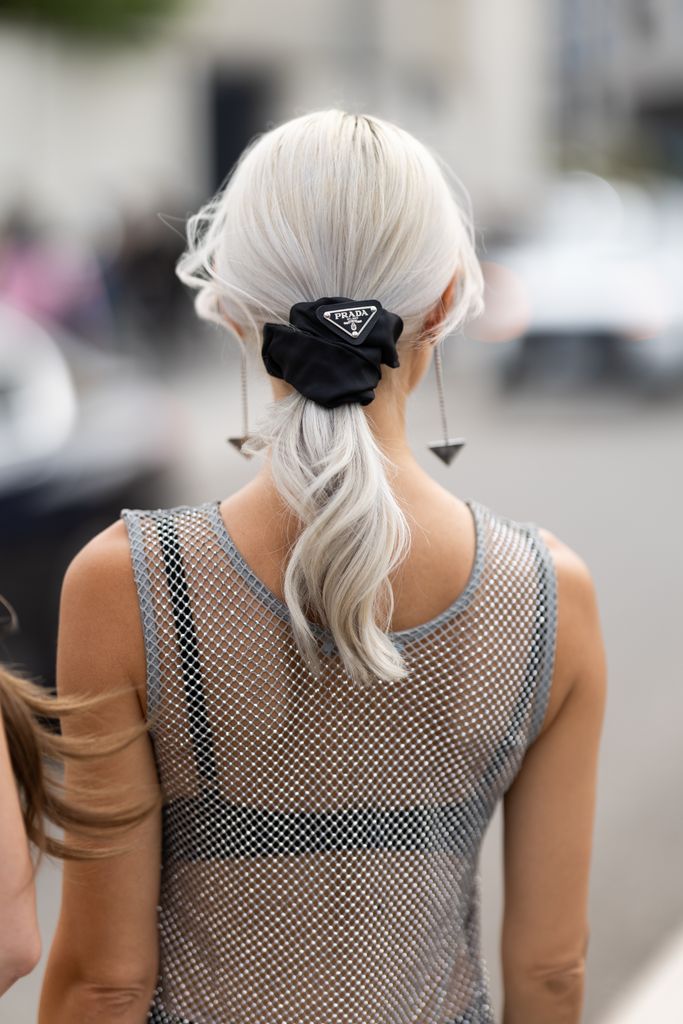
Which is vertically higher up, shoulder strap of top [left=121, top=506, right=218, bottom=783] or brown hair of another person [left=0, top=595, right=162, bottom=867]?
A: shoulder strap of top [left=121, top=506, right=218, bottom=783]

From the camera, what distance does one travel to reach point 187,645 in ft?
5.21

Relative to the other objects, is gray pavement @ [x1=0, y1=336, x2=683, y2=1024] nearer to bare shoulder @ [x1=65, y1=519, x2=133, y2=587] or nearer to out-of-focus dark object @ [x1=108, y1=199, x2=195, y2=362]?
bare shoulder @ [x1=65, y1=519, x2=133, y2=587]

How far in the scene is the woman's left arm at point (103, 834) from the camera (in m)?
1.57

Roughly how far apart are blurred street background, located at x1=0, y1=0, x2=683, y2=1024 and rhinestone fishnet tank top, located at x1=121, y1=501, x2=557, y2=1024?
342 mm

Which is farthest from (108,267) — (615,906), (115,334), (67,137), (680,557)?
(615,906)

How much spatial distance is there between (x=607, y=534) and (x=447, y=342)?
7.54 m

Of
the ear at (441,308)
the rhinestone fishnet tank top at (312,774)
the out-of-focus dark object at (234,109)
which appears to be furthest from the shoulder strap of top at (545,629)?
the out-of-focus dark object at (234,109)

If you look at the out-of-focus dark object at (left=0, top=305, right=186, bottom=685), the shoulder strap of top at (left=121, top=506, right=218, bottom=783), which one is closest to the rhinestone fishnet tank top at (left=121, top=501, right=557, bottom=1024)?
the shoulder strap of top at (left=121, top=506, right=218, bottom=783)

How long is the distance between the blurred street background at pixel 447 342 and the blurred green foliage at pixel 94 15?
0.05 m

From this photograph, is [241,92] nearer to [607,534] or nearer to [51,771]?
[607,534]

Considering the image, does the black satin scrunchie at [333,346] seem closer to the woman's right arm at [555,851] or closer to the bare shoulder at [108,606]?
the bare shoulder at [108,606]

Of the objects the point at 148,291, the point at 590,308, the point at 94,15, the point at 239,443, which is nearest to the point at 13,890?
the point at 239,443

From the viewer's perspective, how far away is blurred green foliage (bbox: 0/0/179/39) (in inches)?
827

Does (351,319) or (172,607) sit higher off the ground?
(351,319)
